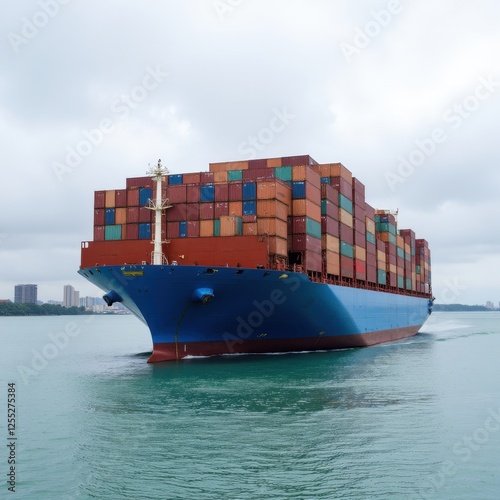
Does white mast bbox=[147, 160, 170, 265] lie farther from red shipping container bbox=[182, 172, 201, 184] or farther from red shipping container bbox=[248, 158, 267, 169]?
red shipping container bbox=[248, 158, 267, 169]

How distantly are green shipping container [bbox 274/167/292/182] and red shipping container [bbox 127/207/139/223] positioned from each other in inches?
360

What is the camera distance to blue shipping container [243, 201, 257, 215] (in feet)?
108

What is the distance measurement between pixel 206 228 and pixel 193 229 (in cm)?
78

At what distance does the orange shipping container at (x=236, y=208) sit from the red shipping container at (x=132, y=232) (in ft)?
20.3

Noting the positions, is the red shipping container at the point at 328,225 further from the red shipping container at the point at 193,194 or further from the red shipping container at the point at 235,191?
the red shipping container at the point at 193,194

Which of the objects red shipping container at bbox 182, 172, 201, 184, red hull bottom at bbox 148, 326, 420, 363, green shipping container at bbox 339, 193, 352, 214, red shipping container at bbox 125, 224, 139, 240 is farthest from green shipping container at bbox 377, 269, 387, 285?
red shipping container at bbox 125, 224, 139, 240

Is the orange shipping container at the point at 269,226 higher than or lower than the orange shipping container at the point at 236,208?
lower

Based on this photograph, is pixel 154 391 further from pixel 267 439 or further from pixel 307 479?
pixel 307 479

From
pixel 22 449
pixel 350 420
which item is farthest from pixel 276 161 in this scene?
pixel 22 449

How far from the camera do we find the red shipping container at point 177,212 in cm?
3331

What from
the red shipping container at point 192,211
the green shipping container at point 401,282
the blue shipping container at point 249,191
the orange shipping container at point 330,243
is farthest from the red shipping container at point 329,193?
the green shipping container at point 401,282

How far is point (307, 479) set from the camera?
1246cm

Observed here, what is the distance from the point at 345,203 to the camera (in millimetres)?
43281

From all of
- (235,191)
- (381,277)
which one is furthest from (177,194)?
(381,277)
